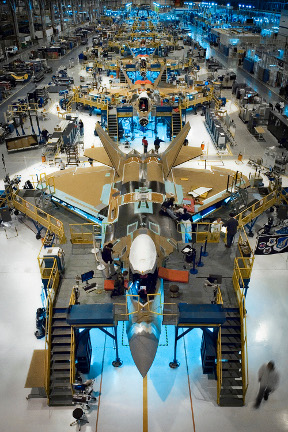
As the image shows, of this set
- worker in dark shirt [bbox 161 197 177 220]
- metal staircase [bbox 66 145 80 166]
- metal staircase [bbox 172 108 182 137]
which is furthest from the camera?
metal staircase [bbox 172 108 182 137]

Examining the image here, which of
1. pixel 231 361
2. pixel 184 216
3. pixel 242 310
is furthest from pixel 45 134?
pixel 231 361

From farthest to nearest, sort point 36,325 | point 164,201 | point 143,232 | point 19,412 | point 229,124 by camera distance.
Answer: point 229,124 → point 164,201 → point 36,325 → point 143,232 → point 19,412

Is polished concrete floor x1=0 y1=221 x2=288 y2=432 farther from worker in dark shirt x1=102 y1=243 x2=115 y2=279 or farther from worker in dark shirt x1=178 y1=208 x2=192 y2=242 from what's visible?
worker in dark shirt x1=178 y1=208 x2=192 y2=242

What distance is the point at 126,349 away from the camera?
17.5 m

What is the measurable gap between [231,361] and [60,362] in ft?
24.6

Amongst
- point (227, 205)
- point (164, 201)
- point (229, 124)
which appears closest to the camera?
point (164, 201)

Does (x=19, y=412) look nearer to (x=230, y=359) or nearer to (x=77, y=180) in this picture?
(x=230, y=359)

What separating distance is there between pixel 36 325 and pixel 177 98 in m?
34.7

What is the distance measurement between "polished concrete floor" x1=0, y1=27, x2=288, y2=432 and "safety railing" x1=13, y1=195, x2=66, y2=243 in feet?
9.53

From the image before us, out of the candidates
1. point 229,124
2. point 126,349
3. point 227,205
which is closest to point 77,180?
point 227,205

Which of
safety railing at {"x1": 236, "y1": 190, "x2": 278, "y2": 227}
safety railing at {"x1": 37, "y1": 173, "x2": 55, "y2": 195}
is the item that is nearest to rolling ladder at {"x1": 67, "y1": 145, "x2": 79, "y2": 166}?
safety railing at {"x1": 37, "y1": 173, "x2": 55, "y2": 195}

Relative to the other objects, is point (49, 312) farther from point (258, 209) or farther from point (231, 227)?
point (258, 209)

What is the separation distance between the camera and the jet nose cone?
12.8 metres

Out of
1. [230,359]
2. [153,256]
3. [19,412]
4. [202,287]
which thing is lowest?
[19,412]
